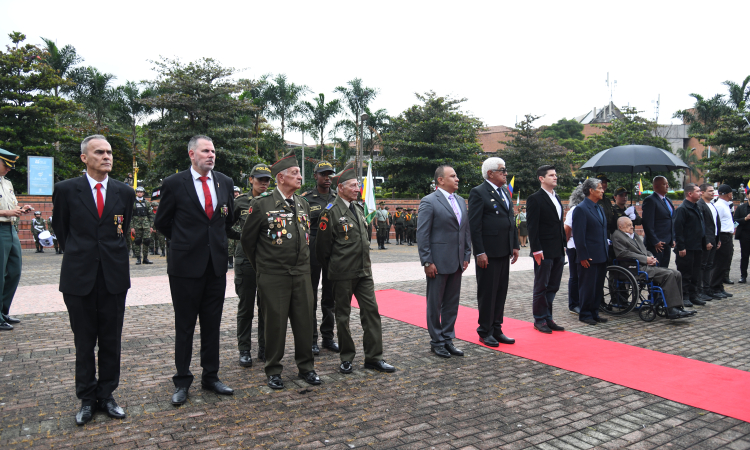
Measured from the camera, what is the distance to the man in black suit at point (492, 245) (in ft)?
19.1

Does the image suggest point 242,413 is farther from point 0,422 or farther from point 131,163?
point 131,163

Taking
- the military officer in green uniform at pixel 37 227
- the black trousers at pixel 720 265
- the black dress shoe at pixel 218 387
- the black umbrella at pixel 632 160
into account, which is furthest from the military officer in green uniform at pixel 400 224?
the black dress shoe at pixel 218 387

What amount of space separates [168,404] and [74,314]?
99cm

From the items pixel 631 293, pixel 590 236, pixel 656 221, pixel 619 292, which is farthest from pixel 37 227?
pixel 656 221

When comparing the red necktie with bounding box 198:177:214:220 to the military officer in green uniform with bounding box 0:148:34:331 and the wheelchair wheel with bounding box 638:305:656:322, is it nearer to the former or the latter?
the military officer in green uniform with bounding box 0:148:34:331

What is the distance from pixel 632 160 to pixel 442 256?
442 cm

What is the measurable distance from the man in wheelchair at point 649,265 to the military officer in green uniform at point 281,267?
5131mm

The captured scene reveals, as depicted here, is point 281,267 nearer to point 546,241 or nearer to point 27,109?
point 546,241

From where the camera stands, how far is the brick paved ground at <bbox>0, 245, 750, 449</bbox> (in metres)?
3.42

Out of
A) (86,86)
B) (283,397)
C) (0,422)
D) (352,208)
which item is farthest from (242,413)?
(86,86)

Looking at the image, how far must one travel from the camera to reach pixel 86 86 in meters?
33.2

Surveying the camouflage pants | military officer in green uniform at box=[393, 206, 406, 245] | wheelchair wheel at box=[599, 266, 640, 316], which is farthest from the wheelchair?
military officer in green uniform at box=[393, 206, 406, 245]

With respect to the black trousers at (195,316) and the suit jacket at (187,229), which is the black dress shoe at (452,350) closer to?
the black trousers at (195,316)

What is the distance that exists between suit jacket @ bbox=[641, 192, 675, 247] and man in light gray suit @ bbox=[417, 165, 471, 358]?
4.30 metres
